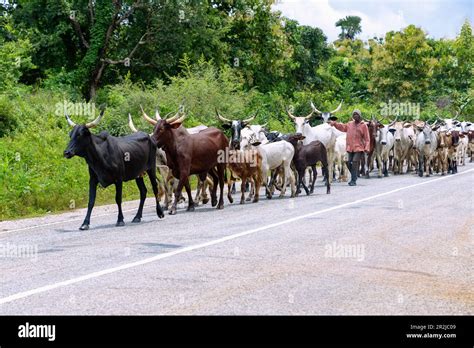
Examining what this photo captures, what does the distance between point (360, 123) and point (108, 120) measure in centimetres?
881

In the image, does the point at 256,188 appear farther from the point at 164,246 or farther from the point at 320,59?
the point at 320,59

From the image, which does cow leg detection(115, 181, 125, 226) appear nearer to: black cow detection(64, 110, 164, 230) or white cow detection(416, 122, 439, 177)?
black cow detection(64, 110, 164, 230)

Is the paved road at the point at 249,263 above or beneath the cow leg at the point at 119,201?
beneath

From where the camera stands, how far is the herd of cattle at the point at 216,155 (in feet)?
52.1

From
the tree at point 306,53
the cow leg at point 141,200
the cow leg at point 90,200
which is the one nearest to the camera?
the cow leg at point 90,200

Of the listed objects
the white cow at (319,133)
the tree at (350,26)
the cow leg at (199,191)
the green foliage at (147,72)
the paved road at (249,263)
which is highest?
the tree at (350,26)

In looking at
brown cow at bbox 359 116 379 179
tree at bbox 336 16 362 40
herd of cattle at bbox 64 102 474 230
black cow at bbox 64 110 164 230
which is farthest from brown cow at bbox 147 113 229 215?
tree at bbox 336 16 362 40

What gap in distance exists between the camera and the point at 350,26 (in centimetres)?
13425

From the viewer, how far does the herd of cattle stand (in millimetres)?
15875

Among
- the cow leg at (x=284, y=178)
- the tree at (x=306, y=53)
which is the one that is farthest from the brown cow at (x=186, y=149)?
the tree at (x=306, y=53)

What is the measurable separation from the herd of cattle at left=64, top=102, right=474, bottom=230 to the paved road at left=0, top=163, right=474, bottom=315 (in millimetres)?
1050

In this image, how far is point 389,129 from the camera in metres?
32.7

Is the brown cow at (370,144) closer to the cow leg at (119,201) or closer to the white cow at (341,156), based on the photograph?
the white cow at (341,156)

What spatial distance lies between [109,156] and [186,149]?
9.51 ft
